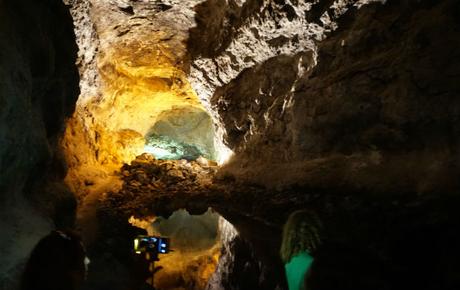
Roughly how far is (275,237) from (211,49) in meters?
4.55

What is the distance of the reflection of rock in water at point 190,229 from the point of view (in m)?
14.1

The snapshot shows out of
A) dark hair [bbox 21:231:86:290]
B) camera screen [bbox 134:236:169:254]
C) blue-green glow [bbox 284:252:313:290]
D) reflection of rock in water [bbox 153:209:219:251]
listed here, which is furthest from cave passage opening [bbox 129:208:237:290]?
blue-green glow [bbox 284:252:313:290]

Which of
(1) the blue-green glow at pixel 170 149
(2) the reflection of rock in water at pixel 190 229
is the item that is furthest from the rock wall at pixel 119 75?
(2) the reflection of rock in water at pixel 190 229

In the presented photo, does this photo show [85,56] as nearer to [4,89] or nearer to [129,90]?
[129,90]

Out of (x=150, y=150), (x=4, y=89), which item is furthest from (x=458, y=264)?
(x=150, y=150)

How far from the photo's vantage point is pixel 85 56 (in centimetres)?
787

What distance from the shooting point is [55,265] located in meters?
2.36

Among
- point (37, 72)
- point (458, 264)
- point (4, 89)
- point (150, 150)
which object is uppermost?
point (150, 150)

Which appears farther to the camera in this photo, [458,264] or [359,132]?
[359,132]

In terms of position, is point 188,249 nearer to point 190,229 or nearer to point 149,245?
point 190,229

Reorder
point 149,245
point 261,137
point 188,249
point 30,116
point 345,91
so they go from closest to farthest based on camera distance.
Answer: point 30,116
point 149,245
point 345,91
point 261,137
point 188,249

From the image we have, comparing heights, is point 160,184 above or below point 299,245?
above

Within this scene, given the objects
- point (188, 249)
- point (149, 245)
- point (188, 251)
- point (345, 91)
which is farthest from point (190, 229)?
point (345, 91)

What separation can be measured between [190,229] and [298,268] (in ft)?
41.4
